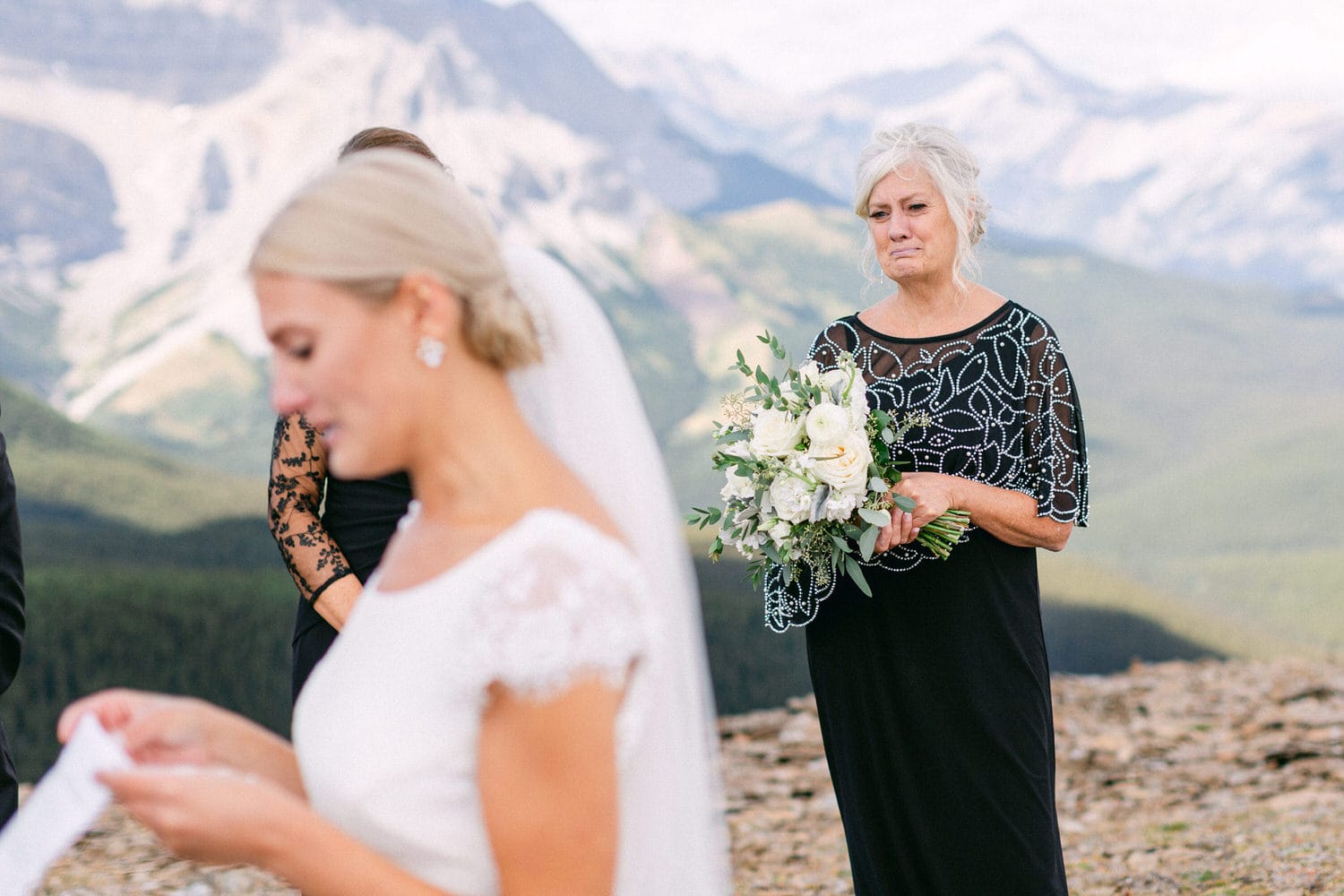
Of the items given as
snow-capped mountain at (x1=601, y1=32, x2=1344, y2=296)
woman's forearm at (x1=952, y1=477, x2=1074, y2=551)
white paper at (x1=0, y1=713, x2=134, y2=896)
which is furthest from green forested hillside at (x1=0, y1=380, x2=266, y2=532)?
snow-capped mountain at (x1=601, y1=32, x2=1344, y2=296)

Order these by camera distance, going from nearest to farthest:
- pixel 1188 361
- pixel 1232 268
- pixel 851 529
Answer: pixel 851 529 → pixel 1188 361 → pixel 1232 268

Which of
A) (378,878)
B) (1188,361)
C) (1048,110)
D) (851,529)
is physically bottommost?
(378,878)

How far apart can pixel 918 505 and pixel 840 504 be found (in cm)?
21

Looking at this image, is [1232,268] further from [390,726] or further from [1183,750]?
[390,726]

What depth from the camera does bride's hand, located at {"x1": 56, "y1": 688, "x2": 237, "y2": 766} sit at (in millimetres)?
1647

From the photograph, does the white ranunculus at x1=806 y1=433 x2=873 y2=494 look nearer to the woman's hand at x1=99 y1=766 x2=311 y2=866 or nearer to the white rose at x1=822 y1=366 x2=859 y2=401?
the white rose at x1=822 y1=366 x2=859 y2=401

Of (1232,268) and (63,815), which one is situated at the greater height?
(1232,268)

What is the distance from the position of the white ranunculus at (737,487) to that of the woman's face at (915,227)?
75 cm

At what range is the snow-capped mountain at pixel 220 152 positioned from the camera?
42.7 feet

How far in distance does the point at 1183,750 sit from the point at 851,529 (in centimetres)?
550

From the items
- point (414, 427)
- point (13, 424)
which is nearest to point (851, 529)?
point (414, 427)

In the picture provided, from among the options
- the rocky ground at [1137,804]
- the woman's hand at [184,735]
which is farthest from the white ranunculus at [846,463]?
the rocky ground at [1137,804]

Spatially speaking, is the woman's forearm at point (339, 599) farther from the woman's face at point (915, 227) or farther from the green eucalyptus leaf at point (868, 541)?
the woman's face at point (915, 227)

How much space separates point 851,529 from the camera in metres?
3.29
